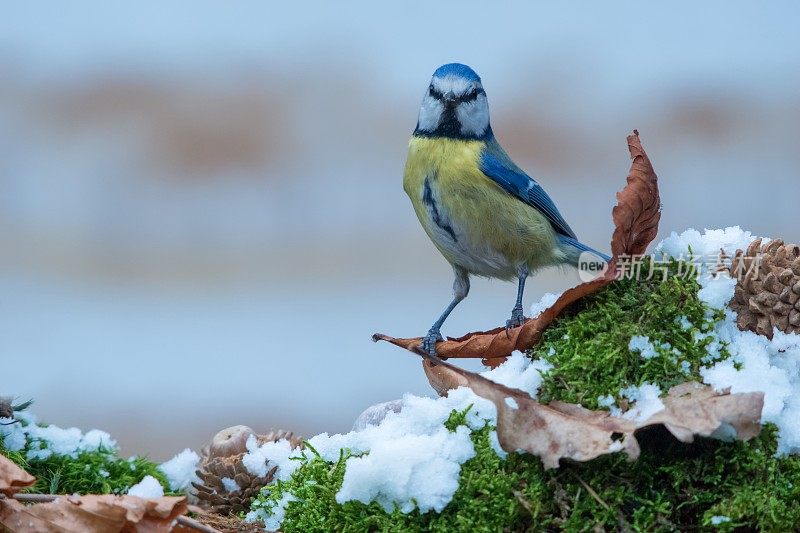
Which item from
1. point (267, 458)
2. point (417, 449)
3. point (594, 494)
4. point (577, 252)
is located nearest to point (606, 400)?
point (594, 494)

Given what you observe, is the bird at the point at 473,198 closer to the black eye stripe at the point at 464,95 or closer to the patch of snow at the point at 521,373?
the black eye stripe at the point at 464,95

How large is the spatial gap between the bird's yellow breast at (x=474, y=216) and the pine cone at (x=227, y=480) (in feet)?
1.96

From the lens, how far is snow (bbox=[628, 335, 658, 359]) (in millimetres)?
1264

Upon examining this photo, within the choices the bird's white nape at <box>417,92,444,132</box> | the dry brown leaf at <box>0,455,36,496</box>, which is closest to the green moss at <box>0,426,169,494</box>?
the dry brown leaf at <box>0,455,36,496</box>

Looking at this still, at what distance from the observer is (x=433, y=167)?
1.99 m

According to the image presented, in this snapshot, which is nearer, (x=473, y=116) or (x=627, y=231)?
(x=627, y=231)

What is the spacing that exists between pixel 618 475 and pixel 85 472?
0.94 metres

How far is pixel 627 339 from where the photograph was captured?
1.28m

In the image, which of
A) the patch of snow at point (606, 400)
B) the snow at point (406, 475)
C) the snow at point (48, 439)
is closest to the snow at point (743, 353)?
the patch of snow at point (606, 400)

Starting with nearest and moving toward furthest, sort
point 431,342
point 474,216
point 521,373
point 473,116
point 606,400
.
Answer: point 606,400
point 521,373
point 431,342
point 474,216
point 473,116

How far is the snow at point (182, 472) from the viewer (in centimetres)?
173

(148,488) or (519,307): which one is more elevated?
(519,307)

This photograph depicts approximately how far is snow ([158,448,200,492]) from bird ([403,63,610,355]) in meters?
0.52

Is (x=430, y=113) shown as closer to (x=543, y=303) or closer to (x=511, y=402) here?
(x=543, y=303)
